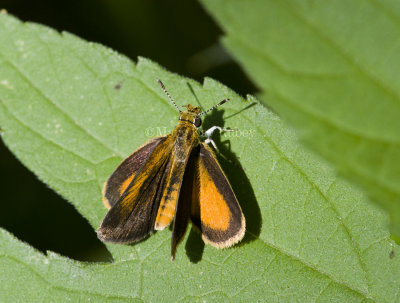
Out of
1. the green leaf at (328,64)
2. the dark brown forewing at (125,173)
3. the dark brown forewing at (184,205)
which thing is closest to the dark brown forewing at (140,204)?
the dark brown forewing at (125,173)

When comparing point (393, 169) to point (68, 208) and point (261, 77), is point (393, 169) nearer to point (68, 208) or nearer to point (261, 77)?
point (261, 77)

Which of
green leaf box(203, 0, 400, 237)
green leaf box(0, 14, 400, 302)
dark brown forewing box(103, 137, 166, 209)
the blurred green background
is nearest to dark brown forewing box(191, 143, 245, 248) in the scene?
green leaf box(0, 14, 400, 302)

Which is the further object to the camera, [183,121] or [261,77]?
Answer: [183,121]

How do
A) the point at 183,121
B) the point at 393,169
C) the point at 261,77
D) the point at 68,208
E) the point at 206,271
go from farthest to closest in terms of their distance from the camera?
the point at 68,208 < the point at 183,121 < the point at 206,271 < the point at 261,77 < the point at 393,169

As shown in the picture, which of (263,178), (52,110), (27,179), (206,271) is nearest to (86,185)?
(52,110)

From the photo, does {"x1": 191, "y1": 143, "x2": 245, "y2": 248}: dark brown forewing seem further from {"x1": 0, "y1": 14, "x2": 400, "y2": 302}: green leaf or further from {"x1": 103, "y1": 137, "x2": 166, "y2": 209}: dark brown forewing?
{"x1": 103, "y1": 137, "x2": 166, "y2": 209}: dark brown forewing

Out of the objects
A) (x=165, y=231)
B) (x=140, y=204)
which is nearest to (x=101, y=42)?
(x=140, y=204)

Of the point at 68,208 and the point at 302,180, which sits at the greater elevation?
the point at 302,180

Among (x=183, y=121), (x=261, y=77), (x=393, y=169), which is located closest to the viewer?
(x=393, y=169)
